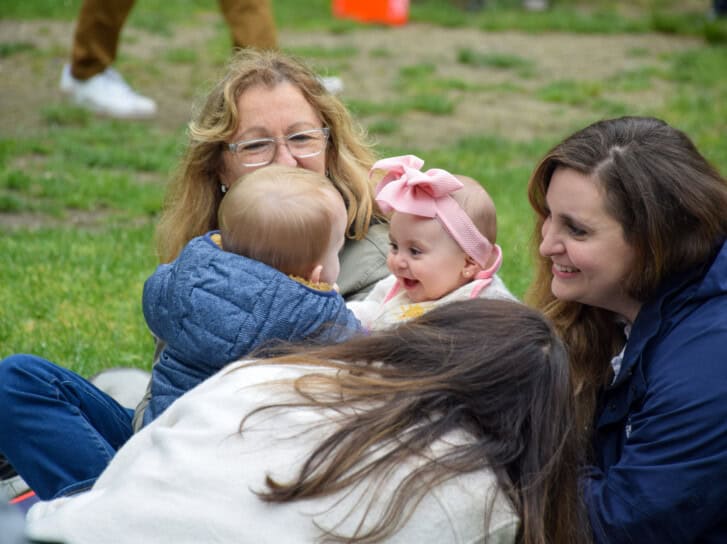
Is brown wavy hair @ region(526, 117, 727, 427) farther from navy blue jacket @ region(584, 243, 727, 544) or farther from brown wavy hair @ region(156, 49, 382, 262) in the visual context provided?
brown wavy hair @ region(156, 49, 382, 262)

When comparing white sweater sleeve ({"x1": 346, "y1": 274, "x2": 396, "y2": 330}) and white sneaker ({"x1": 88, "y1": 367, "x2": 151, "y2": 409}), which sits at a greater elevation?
white sweater sleeve ({"x1": 346, "y1": 274, "x2": 396, "y2": 330})

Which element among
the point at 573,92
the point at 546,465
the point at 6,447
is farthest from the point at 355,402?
the point at 573,92

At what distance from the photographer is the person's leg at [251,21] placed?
6.80 metres

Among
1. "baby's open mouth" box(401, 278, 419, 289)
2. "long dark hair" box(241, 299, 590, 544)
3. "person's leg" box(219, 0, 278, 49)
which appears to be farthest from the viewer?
"person's leg" box(219, 0, 278, 49)

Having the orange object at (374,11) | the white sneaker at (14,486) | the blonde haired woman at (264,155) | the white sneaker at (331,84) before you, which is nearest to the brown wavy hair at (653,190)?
the blonde haired woman at (264,155)

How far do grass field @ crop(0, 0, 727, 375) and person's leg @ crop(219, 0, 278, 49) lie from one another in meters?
0.83

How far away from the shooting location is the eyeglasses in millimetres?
3156

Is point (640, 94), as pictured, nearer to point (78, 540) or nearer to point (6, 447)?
point (6, 447)

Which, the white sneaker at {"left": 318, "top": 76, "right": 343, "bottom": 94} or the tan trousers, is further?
the tan trousers

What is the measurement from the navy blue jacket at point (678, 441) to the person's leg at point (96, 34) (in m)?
5.59

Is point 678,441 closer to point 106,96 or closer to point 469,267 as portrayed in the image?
point 469,267

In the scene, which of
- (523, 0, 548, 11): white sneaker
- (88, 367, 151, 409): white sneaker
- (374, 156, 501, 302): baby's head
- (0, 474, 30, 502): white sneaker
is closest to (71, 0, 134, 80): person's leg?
(88, 367, 151, 409): white sneaker

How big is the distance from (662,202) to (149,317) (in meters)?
1.18

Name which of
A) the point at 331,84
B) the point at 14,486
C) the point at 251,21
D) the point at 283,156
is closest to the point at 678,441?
the point at 283,156
